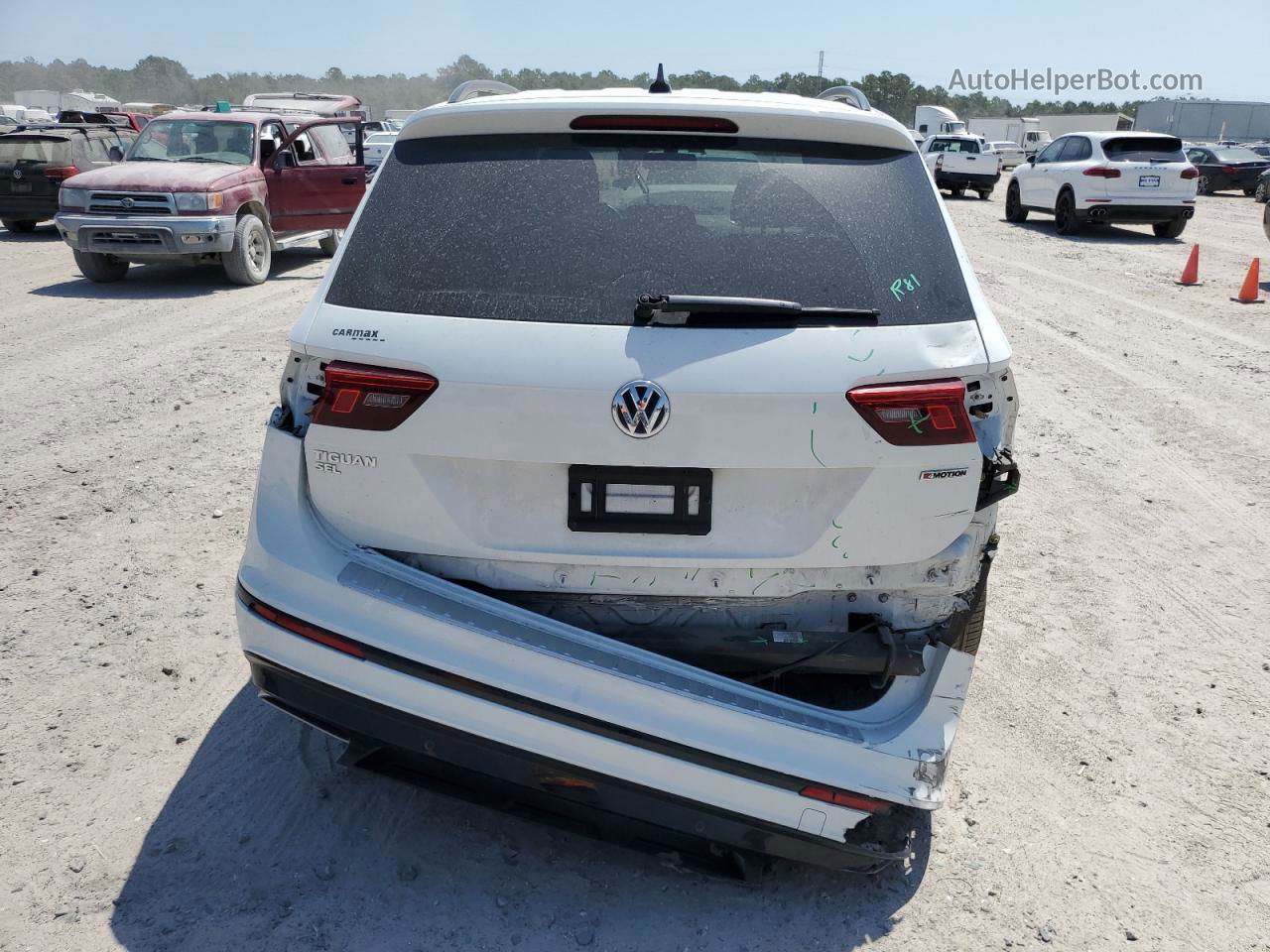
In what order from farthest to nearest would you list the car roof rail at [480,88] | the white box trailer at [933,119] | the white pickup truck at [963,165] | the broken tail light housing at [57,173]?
the white box trailer at [933,119] < the white pickup truck at [963,165] < the broken tail light housing at [57,173] < the car roof rail at [480,88]

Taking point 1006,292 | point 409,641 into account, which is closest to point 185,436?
point 409,641

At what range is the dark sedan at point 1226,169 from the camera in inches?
1226

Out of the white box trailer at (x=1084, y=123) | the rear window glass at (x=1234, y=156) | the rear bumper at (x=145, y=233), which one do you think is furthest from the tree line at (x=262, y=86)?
the rear bumper at (x=145, y=233)

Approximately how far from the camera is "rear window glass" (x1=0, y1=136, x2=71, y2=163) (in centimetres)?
1619

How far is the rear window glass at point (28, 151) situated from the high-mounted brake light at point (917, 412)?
17654 mm

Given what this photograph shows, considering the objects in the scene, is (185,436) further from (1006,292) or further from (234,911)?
(1006,292)

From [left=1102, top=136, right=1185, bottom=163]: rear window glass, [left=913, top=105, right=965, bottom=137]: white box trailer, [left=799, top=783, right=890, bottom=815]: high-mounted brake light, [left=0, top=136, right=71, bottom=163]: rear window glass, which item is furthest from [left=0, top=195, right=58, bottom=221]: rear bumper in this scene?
[left=913, top=105, right=965, bottom=137]: white box trailer

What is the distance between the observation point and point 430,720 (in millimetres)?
2518

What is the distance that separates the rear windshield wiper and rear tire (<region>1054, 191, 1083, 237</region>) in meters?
17.9

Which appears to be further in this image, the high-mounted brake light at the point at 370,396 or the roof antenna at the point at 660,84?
the roof antenna at the point at 660,84

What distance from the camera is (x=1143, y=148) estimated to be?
58.5 ft

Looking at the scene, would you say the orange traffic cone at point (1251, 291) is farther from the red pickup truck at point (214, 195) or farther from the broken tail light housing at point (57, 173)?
the broken tail light housing at point (57, 173)

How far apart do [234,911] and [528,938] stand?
795mm

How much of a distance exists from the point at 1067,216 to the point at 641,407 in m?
18.7
